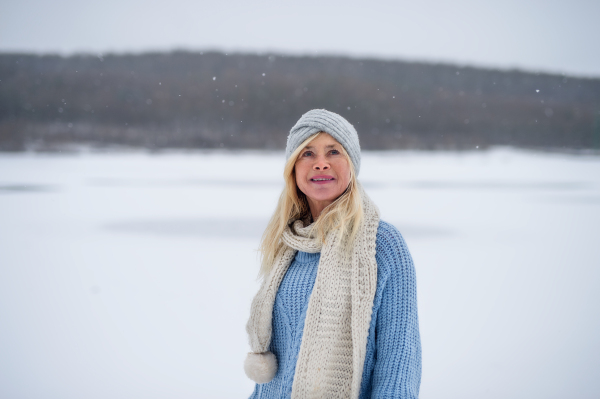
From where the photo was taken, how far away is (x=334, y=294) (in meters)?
1.04

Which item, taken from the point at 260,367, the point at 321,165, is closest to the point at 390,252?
the point at 321,165

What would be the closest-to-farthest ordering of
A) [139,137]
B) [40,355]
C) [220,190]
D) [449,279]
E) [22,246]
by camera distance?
[40,355] < [449,279] < [22,246] < [220,190] < [139,137]

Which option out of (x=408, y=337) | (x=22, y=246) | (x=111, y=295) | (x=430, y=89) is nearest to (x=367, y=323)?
(x=408, y=337)

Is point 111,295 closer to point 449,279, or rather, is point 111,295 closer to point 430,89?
point 449,279

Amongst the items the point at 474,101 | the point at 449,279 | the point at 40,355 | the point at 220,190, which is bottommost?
the point at 40,355

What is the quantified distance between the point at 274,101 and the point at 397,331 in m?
13.6

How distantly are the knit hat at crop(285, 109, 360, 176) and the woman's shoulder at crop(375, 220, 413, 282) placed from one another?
23 cm

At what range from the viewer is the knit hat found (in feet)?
3.50

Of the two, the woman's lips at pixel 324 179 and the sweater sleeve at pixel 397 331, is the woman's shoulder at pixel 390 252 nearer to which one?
the sweater sleeve at pixel 397 331

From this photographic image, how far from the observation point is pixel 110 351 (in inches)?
109

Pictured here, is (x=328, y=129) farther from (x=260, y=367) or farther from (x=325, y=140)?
(x=260, y=367)

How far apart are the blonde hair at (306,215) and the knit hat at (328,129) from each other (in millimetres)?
18

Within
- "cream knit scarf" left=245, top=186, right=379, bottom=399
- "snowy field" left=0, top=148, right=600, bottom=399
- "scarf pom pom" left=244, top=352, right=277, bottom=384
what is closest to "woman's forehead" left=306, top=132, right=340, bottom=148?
"cream knit scarf" left=245, top=186, right=379, bottom=399

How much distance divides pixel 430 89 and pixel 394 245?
13907 mm
